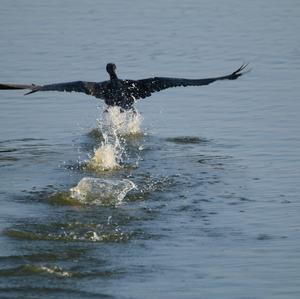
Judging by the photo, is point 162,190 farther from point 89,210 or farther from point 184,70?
point 184,70

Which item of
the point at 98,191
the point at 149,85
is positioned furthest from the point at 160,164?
the point at 98,191

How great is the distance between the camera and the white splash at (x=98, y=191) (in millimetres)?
12898

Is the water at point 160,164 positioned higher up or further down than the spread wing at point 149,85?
further down

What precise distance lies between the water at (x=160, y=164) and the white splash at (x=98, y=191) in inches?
5.1

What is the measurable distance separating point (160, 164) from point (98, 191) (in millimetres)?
2110

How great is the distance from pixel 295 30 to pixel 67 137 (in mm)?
10346

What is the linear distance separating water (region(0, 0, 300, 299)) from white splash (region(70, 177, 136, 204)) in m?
0.13

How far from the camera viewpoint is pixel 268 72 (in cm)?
2148

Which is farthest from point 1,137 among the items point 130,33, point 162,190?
point 130,33

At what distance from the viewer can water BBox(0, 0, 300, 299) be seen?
10.5 meters

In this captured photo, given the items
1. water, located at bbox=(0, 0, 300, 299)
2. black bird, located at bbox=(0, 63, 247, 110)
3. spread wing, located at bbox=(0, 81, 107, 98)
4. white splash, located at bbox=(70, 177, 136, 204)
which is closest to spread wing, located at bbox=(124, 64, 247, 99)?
black bird, located at bbox=(0, 63, 247, 110)

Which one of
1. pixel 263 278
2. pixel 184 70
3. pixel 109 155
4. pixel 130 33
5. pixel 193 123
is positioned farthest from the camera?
pixel 130 33

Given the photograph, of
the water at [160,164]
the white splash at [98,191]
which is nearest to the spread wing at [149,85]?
the water at [160,164]

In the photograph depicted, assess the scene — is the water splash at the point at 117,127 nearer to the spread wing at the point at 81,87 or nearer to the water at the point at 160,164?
the water at the point at 160,164
